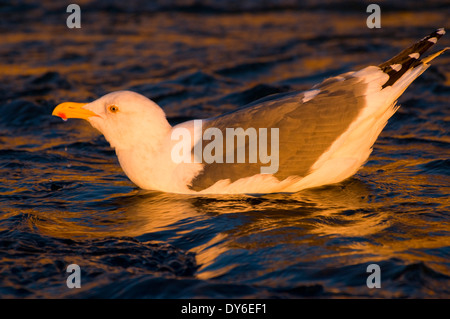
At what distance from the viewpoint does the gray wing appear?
627cm

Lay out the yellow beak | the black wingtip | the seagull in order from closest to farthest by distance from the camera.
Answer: the seagull
the black wingtip
the yellow beak

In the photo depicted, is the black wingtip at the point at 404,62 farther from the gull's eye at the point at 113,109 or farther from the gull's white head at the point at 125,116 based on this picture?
the gull's eye at the point at 113,109

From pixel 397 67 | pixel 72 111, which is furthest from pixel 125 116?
pixel 397 67

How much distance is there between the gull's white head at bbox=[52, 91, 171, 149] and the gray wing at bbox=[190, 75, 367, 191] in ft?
1.81

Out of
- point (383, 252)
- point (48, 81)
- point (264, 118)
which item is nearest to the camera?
point (383, 252)

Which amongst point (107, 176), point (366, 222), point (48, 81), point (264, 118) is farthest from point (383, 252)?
point (48, 81)

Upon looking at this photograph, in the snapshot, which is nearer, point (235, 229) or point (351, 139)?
point (235, 229)

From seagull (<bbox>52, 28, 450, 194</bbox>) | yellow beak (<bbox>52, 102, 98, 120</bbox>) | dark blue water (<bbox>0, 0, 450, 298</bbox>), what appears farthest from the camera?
yellow beak (<bbox>52, 102, 98, 120</bbox>)

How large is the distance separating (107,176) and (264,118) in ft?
6.62

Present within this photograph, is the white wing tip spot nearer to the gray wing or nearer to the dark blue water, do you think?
the gray wing

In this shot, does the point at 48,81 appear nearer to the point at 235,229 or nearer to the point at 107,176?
the point at 107,176

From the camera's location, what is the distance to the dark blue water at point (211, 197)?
16.2 feet

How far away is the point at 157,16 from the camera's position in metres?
14.1

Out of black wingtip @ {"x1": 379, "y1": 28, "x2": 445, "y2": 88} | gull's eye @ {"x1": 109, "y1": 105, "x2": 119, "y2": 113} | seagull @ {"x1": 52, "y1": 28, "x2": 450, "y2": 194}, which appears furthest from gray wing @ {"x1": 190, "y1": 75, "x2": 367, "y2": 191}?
gull's eye @ {"x1": 109, "y1": 105, "x2": 119, "y2": 113}
